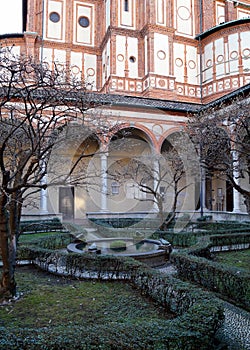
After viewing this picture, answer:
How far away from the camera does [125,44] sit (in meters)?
22.6

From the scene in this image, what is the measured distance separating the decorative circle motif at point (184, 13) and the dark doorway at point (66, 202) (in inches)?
614

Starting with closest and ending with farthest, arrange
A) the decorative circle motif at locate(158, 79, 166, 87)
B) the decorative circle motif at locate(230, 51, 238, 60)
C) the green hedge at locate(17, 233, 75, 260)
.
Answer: the green hedge at locate(17, 233, 75, 260), the decorative circle motif at locate(158, 79, 166, 87), the decorative circle motif at locate(230, 51, 238, 60)

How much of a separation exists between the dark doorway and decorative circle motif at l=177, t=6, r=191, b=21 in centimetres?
1560

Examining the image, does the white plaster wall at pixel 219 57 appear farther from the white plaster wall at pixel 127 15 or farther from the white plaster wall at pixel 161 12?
the white plaster wall at pixel 127 15

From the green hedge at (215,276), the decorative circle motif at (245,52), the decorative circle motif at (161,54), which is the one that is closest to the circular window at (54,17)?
the decorative circle motif at (161,54)

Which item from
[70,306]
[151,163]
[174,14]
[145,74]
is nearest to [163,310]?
[70,306]

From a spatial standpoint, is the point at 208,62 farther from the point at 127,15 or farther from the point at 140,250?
the point at 140,250

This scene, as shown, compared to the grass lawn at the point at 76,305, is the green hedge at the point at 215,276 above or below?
above

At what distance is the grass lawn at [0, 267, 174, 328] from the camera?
4.10m

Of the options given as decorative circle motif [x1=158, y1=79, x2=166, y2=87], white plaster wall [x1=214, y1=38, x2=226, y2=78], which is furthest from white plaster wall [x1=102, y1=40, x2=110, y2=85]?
white plaster wall [x1=214, y1=38, x2=226, y2=78]

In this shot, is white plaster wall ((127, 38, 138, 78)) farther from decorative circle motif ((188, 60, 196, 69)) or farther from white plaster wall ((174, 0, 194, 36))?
decorative circle motif ((188, 60, 196, 69))

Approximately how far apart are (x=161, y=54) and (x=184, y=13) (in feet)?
15.4

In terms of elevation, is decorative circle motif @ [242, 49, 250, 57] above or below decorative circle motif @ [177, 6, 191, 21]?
below

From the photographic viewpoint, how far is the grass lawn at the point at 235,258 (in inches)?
300
